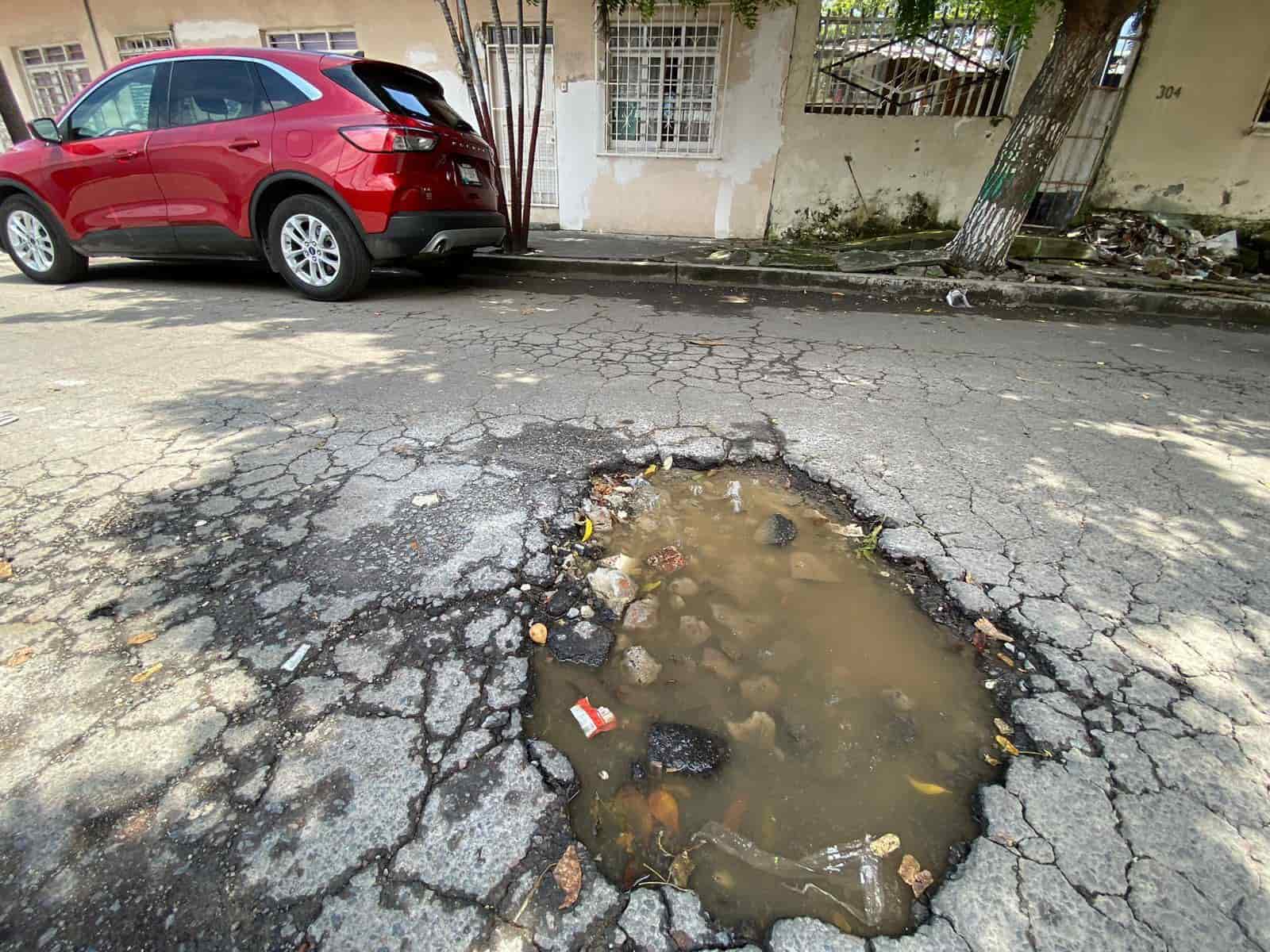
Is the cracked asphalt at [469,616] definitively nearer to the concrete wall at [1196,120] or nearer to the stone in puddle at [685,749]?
the stone in puddle at [685,749]

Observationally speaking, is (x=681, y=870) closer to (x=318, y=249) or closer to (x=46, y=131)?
(x=318, y=249)

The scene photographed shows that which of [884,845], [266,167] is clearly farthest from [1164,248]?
[266,167]

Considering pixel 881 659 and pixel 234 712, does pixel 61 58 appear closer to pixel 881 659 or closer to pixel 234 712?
pixel 234 712

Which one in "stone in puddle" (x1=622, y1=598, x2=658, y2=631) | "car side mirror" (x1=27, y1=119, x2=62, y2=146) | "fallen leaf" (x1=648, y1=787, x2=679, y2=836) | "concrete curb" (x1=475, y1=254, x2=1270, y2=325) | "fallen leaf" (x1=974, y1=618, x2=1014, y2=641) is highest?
"car side mirror" (x1=27, y1=119, x2=62, y2=146)

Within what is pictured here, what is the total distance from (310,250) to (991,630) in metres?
5.59

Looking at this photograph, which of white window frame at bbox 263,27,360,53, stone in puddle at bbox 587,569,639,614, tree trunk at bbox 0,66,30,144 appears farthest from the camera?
tree trunk at bbox 0,66,30,144

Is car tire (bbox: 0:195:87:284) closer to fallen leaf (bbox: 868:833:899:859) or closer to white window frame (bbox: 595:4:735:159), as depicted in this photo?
white window frame (bbox: 595:4:735:159)

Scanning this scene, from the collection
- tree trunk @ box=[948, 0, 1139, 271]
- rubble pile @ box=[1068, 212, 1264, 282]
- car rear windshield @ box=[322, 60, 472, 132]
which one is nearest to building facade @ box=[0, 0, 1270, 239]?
rubble pile @ box=[1068, 212, 1264, 282]

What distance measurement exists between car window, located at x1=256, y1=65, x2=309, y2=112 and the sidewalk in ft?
7.79

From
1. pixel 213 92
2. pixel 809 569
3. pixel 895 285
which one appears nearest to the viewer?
pixel 809 569

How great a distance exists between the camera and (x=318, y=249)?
5.10 meters

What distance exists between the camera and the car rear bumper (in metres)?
4.82

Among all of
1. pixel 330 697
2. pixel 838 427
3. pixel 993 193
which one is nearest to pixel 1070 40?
pixel 993 193

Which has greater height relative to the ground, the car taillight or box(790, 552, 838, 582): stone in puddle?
the car taillight
